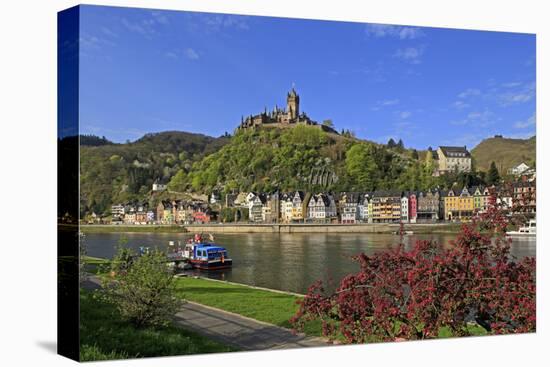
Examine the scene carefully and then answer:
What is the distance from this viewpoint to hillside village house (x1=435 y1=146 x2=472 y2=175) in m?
10.7

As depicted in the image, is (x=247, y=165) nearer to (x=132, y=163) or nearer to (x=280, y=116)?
(x=280, y=116)

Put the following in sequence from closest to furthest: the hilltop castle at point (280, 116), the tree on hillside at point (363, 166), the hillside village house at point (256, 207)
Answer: the hilltop castle at point (280, 116), the hillside village house at point (256, 207), the tree on hillside at point (363, 166)

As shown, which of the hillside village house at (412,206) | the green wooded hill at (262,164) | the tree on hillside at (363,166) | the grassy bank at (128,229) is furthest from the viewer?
the hillside village house at (412,206)

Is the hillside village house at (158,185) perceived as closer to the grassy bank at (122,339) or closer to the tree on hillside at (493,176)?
the grassy bank at (122,339)

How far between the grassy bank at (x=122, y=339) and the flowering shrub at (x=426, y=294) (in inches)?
55.0

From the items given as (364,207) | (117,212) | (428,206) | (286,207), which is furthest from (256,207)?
(428,206)

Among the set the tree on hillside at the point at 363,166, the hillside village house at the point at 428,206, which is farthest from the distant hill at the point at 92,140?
the hillside village house at the point at 428,206

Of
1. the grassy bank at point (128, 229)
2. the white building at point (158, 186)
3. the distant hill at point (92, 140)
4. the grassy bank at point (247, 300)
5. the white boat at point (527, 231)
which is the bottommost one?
the grassy bank at point (247, 300)

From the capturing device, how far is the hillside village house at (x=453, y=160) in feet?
35.1

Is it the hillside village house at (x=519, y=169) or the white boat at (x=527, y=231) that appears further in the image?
the hillside village house at (x=519, y=169)

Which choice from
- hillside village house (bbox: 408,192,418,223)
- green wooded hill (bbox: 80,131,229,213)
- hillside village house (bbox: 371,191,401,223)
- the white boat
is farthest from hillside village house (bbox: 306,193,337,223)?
the white boat

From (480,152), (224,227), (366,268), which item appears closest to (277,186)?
(224,227)

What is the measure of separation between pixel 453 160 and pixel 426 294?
7.90ft

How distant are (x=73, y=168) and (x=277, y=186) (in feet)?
9.91
